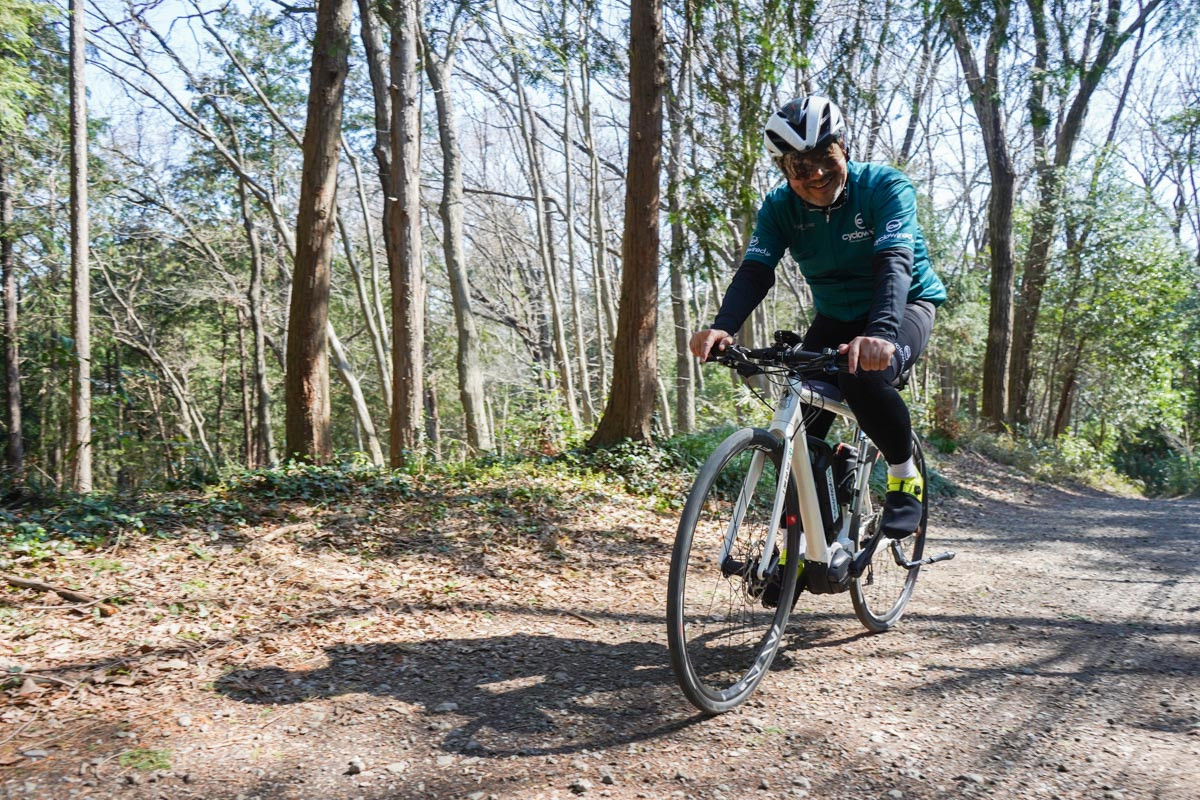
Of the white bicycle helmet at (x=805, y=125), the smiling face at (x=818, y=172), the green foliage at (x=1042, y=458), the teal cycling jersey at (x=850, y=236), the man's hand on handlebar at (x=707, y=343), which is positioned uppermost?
the white bicycle helmet at (x=805, y=125)

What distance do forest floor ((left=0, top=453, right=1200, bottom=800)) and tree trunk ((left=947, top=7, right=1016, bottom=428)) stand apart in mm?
10983

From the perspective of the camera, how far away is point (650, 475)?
7.54m

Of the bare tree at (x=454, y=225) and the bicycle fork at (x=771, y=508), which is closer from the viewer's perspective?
the bicycle fork at (x=771, y=508)

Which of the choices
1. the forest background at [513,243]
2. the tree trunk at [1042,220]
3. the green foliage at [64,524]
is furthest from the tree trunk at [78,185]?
the tree trunk at [1042,220]

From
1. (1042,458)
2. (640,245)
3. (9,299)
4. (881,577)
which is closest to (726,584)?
(881,577)

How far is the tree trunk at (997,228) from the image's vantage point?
14531mm

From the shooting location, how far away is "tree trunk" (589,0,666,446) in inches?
299

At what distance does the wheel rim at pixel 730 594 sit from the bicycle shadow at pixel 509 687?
20cm

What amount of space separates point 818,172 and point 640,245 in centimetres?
449

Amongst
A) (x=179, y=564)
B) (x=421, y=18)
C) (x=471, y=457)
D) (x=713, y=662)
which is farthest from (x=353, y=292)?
(x=713, y=662)

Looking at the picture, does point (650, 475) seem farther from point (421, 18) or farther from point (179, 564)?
point (421, 18)

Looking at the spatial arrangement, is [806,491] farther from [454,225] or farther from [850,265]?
[454,225]

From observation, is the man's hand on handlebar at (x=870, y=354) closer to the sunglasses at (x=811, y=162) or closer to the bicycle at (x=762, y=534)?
the bicycle at (x=762, y=534)

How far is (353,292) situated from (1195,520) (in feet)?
93.9
